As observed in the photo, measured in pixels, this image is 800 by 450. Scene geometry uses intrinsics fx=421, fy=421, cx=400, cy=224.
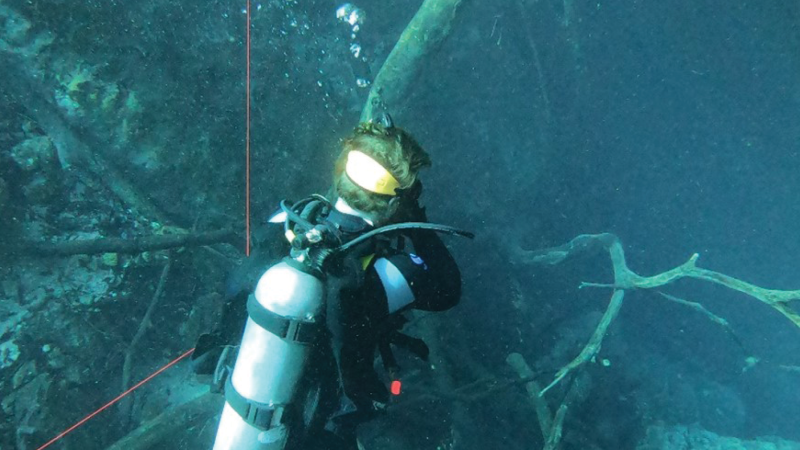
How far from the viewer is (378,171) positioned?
2.08 m

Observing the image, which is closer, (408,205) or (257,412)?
(257,412)

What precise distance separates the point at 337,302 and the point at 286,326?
302mm

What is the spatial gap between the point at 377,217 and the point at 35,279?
5.38 meters

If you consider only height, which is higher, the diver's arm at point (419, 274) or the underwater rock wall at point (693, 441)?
the diver's arm at point (419, 274)

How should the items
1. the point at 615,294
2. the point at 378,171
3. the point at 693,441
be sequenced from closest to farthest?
the point at 378,171, the point at 615,294, the point at 693,441

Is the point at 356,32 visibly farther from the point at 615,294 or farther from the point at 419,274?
the point at 419,274

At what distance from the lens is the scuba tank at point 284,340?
1922 millimetres

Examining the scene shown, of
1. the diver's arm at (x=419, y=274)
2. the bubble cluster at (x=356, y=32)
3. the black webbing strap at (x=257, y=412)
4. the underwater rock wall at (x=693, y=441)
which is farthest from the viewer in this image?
the underwater rock wall at (x=693, y=441)

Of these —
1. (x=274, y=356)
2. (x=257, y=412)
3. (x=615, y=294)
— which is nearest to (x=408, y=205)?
(x=274, y=356)

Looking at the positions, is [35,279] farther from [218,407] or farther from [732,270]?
[732,270]

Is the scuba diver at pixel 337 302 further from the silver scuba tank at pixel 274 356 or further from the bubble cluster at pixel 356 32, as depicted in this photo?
the bubble cluster at pixel 356 32

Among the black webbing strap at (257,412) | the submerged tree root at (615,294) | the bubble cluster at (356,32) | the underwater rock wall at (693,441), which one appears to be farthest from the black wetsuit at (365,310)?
the underwater rock wall at (693,441)

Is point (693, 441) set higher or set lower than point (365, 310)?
lower

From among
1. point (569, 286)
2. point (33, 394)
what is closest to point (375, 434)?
point (33, 394)
